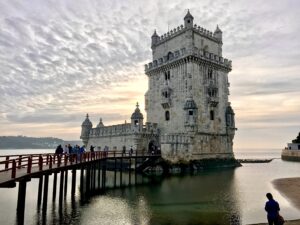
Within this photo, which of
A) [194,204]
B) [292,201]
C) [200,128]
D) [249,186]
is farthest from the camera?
[200,128]

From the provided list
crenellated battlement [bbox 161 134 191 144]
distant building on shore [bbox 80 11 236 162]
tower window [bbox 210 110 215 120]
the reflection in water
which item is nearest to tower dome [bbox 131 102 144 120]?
distant building on shore [bbox 80 11 236 162]

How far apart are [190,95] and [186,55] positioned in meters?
6.43

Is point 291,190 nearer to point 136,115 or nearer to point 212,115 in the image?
point 212,115

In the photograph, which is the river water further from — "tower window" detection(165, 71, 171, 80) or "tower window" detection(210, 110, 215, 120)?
"tower window" detection(165, 71, 171, 80)

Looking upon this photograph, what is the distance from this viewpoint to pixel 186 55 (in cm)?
4625

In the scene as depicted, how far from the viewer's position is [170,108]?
49312mm

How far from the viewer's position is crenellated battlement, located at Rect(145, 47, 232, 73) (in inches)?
1852

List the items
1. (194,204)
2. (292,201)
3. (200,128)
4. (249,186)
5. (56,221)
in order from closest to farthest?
1. (56,221)
2. (194,204)
3. (292,201)
4. (249,186)
5. (200,128)

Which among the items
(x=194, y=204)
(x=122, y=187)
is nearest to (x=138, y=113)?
(x=122, y=187)

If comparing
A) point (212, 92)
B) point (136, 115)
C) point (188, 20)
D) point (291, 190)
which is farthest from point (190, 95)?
point (291, 190)

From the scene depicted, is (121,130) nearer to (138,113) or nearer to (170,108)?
(138,113)

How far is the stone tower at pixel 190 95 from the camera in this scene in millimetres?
44781

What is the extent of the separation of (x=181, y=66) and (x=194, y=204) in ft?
96.9

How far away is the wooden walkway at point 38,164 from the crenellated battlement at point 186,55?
17.0 metres
